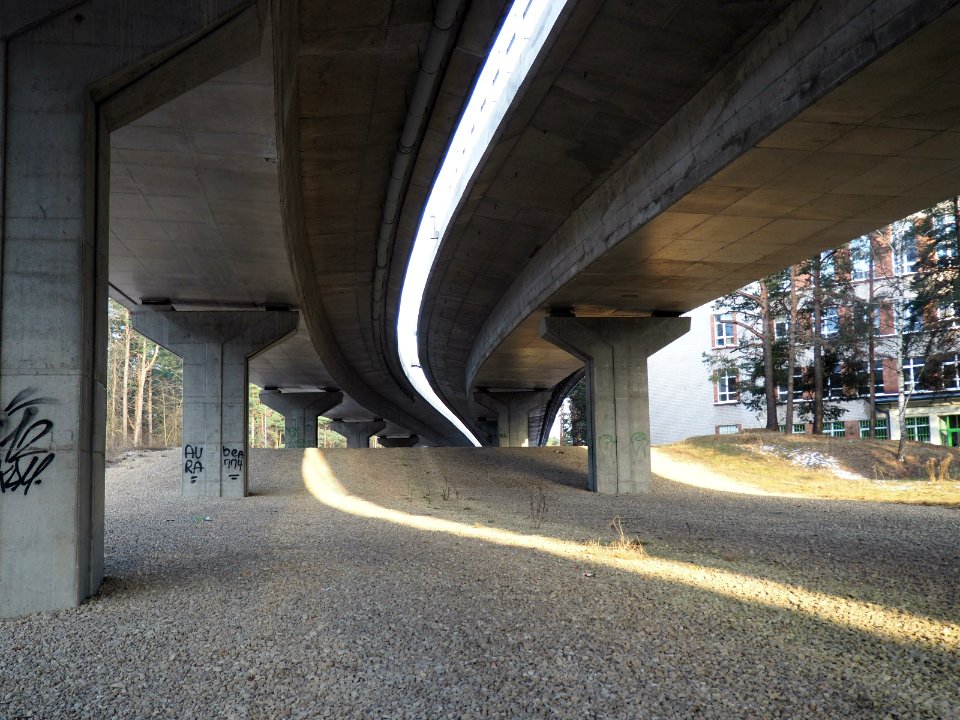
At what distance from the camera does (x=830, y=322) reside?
4303 cm

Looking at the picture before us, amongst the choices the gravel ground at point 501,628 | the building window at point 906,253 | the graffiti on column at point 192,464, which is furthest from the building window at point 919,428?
the graffiti on column at point 192,464

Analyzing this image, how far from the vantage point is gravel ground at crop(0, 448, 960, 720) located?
205 inches

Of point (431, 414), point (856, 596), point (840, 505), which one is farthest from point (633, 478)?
point (431, 414)

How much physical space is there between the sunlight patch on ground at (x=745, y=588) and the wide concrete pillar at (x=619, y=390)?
1000 centimetres

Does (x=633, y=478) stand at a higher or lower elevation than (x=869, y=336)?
lower

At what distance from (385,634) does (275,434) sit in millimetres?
94769

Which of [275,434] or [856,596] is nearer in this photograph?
[856,596]

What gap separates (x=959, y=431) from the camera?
49.1 metres

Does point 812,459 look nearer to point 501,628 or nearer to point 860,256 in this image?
point 860,256

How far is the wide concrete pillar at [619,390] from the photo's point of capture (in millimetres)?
23953

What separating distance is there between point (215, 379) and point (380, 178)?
1019 centimetres

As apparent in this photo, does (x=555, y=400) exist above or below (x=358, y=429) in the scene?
above

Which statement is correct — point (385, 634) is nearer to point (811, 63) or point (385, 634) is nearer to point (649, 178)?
point (811, 63)

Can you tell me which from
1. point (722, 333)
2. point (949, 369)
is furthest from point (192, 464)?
point (722, 333)
